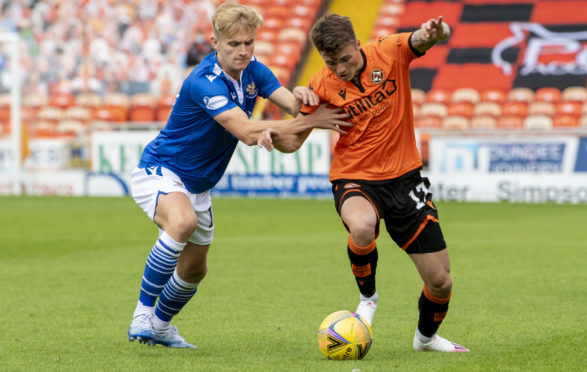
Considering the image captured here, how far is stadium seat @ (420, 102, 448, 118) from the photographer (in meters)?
25.0

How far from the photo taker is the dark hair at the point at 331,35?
5293mm

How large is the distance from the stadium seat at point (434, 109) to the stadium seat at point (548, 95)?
2435mm

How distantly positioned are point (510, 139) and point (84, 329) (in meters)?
14.1

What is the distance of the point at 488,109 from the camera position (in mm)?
24578

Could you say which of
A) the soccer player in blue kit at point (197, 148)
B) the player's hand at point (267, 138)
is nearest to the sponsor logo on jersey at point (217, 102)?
the soccer player in blue kit at point (197, 148)

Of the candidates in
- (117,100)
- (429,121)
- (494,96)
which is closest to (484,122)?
(494,96)

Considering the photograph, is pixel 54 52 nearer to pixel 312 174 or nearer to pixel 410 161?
pixel 312 174

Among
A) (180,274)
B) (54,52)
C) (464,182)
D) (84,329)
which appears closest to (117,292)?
(84,329)

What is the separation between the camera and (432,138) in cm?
1991

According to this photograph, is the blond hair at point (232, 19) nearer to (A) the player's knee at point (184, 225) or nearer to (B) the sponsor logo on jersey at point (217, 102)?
(B) the sponsor logo on jersey at point (217, 102)

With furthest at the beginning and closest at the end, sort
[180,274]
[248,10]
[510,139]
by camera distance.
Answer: [510,139] < [180,274] < [248,10]

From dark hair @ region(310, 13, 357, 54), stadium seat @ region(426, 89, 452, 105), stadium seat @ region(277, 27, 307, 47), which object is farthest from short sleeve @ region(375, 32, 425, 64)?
stadium seat @ region(277, 27, 307, 47)

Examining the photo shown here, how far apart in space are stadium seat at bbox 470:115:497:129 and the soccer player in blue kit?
18.8 m

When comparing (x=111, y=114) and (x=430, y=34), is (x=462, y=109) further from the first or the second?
(x=430, y=34)
